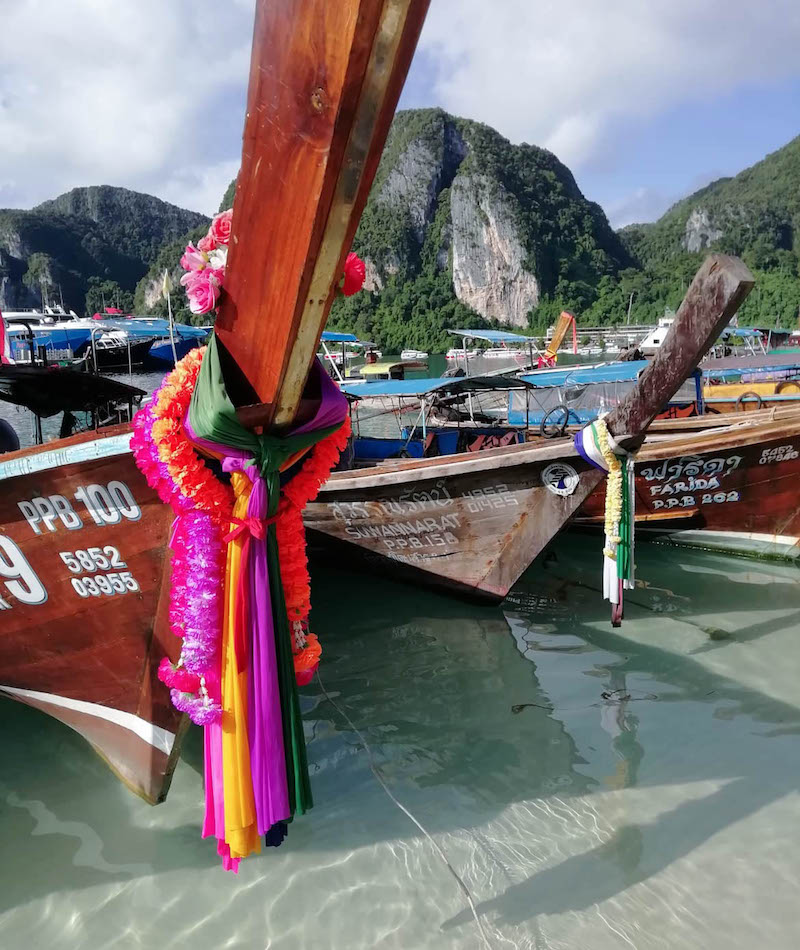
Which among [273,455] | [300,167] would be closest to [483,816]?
[273,455]

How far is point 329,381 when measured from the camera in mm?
2498

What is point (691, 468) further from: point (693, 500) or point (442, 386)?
point (442, 386)

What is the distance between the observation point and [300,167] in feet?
5.60

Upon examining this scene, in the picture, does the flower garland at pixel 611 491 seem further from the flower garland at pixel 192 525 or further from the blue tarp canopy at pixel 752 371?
the blue tarp canopy at pixel 752 371

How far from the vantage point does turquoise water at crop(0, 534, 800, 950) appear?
9.30ft

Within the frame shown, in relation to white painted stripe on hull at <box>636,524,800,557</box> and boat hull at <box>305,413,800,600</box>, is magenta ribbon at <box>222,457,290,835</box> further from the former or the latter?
white painted stripe on hull at <box>636,524,800,557</box>

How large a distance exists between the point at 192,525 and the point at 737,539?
21.8 ft

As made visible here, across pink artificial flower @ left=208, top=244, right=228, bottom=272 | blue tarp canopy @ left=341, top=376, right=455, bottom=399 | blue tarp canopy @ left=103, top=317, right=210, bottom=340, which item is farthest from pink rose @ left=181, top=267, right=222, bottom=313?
blue tarp canopy @ left=103, top=317, right=210, bottom=340

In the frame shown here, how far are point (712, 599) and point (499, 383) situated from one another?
383 centimetres

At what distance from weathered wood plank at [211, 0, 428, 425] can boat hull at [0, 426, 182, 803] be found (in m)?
1.08

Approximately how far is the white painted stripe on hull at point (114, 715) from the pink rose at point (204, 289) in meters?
2.05

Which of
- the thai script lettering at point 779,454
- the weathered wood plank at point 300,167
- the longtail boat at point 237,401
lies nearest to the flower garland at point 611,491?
the longtail boat at point 237,401

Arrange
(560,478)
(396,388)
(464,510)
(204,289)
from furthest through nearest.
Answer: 1. (396,388)
2. (464,510)
3. (560,478)
4. (204,289)

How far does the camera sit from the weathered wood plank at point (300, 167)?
1479 millimetres
